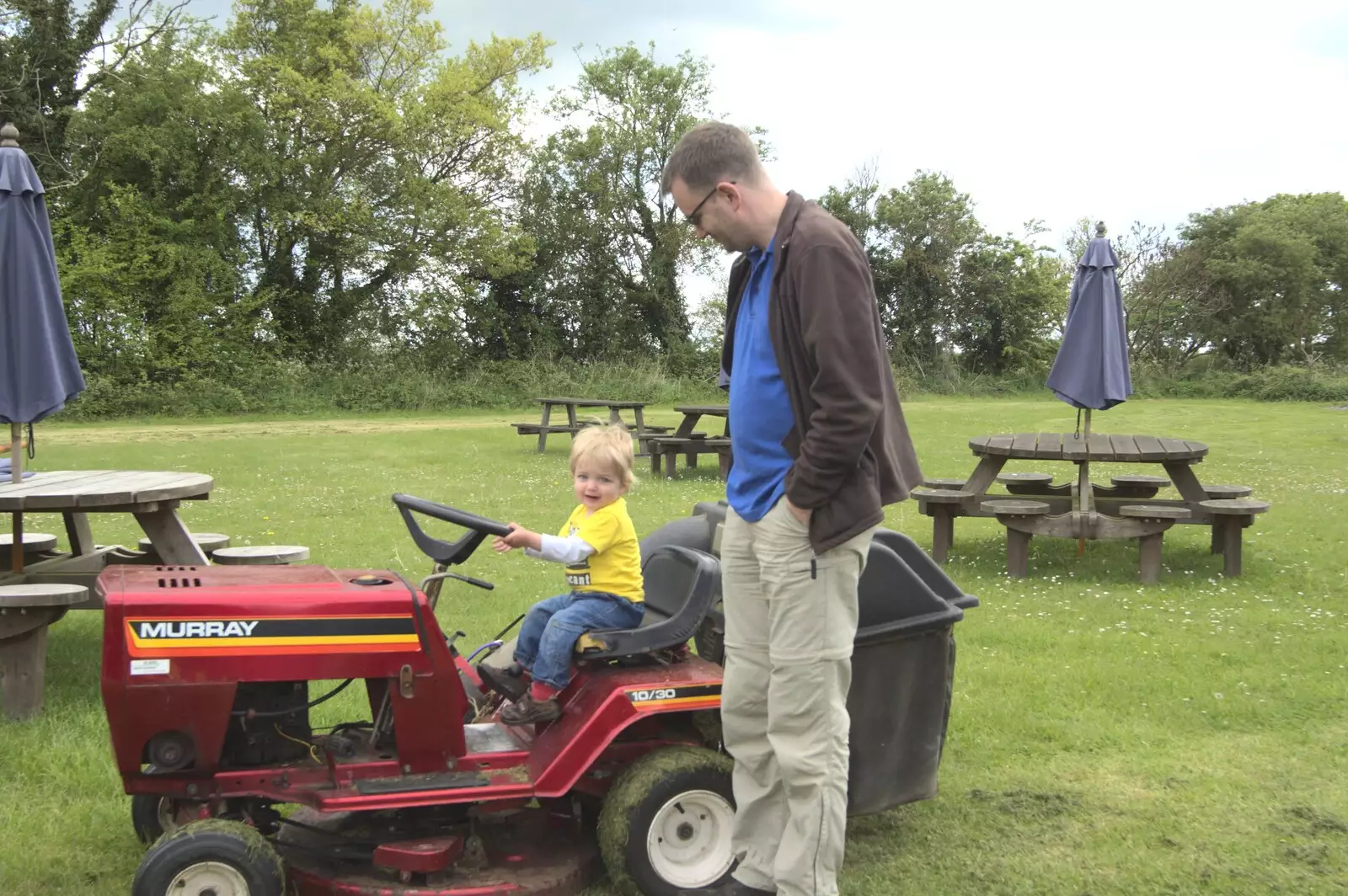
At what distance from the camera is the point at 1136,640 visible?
20.6 ft

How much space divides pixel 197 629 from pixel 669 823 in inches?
56.0

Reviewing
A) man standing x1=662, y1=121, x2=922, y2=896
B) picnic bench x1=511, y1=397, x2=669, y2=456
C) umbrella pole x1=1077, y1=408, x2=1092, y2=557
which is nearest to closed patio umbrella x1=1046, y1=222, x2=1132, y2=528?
umbrella pole x1=1077, y1=408, x2=1092, y2=557

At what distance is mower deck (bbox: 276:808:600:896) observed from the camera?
3168mm

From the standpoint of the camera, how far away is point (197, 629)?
300cm

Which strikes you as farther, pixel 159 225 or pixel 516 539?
pixel 159 225

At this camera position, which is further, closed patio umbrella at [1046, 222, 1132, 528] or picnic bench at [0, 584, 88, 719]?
closed patio umbrella at [1046, 222, 1132, 528]

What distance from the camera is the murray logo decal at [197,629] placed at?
2965 millimetres

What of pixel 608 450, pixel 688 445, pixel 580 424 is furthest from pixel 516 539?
pixel 580 424

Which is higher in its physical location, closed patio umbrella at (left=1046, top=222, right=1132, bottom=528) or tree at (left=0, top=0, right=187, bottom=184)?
tree at (left=0, top=0, right=187, bottom=184)

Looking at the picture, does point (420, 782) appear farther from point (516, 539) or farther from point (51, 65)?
point (51, 65)

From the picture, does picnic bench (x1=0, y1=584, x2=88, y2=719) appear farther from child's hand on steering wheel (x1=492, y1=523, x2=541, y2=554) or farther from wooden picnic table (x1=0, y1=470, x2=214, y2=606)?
child's hand on steering wheel (x1=492, y1=523, x2=541, y2=554)

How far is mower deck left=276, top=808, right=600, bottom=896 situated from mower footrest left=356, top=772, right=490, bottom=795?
16cm

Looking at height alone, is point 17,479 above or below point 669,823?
above

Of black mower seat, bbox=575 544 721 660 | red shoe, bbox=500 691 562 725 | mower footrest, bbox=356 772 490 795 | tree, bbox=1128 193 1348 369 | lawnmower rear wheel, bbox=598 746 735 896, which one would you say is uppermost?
tree, bbox=1128 193 1348 369
